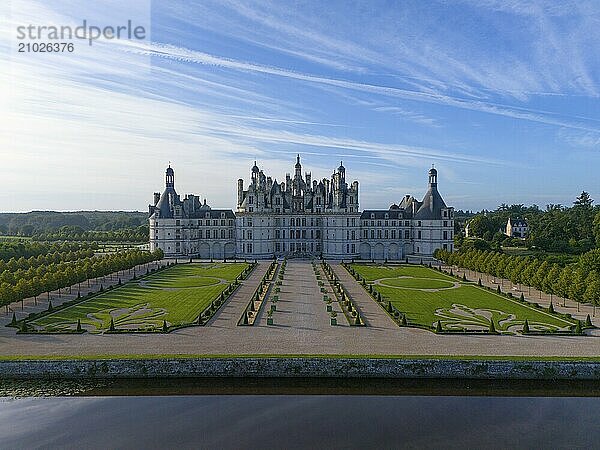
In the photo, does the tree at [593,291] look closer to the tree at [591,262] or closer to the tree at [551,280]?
the tree at [551,280]

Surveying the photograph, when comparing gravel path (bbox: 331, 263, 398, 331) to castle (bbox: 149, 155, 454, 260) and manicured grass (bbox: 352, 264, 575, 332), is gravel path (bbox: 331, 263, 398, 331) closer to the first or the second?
manicured grass (bbox: 352, 264, 575, 332)

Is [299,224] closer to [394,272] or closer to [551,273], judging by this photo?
[394,272]

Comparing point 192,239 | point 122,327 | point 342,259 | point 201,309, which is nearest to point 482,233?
point 342,259

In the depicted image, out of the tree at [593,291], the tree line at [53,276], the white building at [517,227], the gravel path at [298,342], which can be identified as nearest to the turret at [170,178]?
the tree line at [53,276]

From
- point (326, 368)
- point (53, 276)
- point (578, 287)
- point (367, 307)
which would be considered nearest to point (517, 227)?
point (578, 287)

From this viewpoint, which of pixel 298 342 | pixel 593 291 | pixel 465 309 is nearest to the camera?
pixel 298 342

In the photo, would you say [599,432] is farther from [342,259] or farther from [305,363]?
[342,259]
